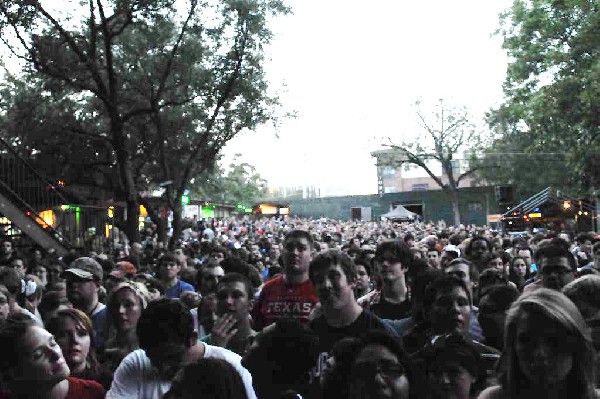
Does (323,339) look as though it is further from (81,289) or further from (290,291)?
(81,289)

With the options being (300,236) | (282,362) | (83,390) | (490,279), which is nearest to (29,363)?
(83,390)

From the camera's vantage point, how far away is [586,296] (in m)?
4.31

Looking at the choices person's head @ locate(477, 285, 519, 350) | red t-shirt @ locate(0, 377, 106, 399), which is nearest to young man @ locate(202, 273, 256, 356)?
red t-shirt @ locate(0, 377, 106, 399)

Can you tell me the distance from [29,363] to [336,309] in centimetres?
182

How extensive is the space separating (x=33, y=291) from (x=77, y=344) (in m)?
4.40

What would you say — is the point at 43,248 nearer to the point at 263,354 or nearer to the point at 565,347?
the point at 263,354

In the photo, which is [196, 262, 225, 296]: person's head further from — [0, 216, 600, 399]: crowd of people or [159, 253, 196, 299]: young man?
[159, 253, 196, 299]: young man

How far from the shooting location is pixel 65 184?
28.1 m

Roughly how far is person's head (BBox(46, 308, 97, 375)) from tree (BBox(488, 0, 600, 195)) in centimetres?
1742

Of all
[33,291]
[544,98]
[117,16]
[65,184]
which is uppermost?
[117,16]

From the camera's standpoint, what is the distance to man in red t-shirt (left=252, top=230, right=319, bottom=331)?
5.50m

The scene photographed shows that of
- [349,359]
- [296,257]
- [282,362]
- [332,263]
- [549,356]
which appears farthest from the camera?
[296,257]

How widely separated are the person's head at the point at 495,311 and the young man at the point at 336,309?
775mm

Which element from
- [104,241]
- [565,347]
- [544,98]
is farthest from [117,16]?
[565,347]
